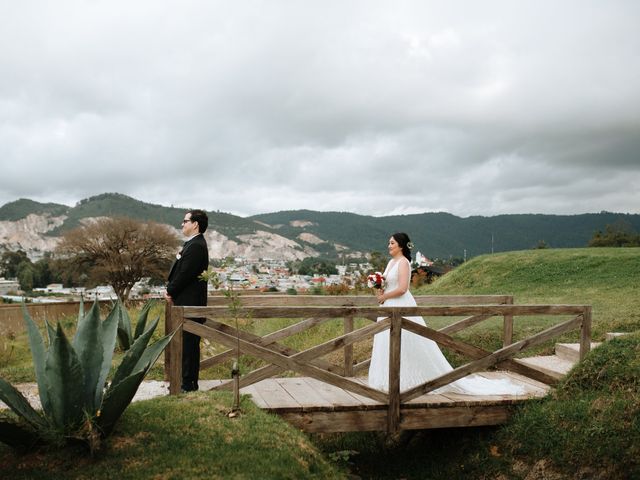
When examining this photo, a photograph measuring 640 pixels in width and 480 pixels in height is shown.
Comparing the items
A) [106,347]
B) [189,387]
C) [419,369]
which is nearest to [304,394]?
[189,387]

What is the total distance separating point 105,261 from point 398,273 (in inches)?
1795

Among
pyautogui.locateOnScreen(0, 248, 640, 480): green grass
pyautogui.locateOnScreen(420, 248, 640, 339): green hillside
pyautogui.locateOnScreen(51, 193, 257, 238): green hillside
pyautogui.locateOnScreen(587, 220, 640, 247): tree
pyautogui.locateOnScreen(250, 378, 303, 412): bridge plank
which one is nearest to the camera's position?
pyautogui.locateOnScreen(0, 248, 640, 480): green grass

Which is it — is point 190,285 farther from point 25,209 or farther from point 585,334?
point 25,209

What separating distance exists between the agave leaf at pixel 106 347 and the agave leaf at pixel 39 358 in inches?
14.8

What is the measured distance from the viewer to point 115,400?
4820mm

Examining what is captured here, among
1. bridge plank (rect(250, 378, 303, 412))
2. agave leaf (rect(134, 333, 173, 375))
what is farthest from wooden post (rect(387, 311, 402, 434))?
agave leaf (rect(134, 333, 173, 375))

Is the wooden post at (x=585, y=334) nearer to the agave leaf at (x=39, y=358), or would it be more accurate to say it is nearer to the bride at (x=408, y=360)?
the bride at (x=408, y=360)

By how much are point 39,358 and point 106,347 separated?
54 centimetres

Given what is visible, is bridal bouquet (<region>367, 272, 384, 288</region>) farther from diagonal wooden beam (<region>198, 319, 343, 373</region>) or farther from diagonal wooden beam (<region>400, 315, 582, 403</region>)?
diagonal wooden beam (<region>400, 315, 582, 403</region>)

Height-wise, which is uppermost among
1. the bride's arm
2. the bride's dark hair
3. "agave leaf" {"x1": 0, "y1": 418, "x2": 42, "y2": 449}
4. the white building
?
the bride's dark hair

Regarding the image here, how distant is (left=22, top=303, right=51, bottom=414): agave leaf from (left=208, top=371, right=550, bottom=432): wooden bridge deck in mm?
2519

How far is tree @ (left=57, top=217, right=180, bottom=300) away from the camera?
5019cm

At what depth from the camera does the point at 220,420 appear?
18.9 ft

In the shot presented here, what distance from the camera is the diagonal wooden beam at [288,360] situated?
6504 millimetres
